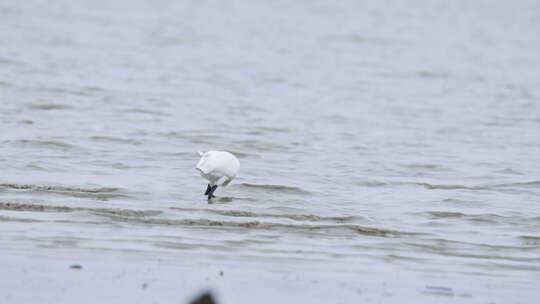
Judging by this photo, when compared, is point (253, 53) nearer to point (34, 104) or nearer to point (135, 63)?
point (135, 63)

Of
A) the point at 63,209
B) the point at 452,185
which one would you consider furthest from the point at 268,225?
the point at 452,185

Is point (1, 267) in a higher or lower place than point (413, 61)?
lower

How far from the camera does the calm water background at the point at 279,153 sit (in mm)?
8430

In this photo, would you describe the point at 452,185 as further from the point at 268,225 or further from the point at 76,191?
the point at 76,191

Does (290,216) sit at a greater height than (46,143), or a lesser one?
lesser

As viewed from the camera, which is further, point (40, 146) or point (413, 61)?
point (413, 61)

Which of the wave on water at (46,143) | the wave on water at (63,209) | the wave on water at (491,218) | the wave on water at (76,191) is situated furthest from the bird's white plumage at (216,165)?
the wave on water at (46,143)

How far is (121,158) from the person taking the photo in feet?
46.2

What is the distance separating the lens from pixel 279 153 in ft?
51.8

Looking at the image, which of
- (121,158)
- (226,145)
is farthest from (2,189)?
(226,145)

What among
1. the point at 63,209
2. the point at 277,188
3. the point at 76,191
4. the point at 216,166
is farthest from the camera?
the point at 277,188

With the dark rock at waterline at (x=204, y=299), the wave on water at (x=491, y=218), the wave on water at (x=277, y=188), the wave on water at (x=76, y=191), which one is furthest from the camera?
the wave on water at (x=277, y=188)

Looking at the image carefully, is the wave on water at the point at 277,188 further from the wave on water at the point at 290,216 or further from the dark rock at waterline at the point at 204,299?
the dark rock at waterline at the point at 204,299

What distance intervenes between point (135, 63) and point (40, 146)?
1242cm
